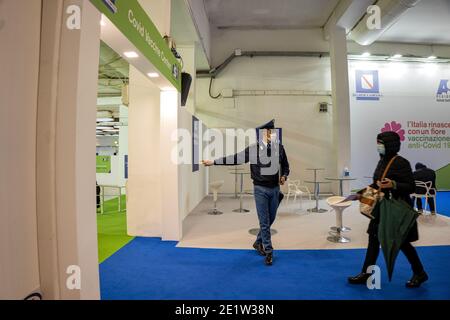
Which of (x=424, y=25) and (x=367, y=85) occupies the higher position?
(x=424, y=25)

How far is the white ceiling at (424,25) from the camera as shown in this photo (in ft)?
21.1

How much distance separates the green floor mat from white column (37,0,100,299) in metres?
1.93

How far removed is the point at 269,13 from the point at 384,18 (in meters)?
2.98

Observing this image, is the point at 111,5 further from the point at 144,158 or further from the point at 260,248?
the point at 260,248

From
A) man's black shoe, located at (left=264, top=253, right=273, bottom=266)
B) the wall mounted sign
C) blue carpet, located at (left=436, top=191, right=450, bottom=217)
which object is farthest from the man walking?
the wall mounted sign

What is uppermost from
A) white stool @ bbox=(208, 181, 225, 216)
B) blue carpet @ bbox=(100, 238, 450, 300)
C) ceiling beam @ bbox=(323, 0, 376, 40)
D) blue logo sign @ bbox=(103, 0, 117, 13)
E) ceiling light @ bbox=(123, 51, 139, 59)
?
ceiling beam @ bbox=(323, 0, 376, 40)

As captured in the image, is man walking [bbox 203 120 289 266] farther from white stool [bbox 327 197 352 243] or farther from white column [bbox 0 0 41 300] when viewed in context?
white column [bbox 0 0 41 300]

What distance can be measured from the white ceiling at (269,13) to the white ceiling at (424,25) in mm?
2086

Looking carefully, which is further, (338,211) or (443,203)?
(443,203)

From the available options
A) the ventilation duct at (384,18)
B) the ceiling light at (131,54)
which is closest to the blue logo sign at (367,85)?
the ventilation duct at (384,18)

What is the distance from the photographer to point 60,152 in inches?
50.9

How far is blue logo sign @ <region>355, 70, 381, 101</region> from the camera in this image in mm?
8102

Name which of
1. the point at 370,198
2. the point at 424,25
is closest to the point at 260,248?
the point at 370,198

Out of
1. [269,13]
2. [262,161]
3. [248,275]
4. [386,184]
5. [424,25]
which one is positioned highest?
[269,13]
